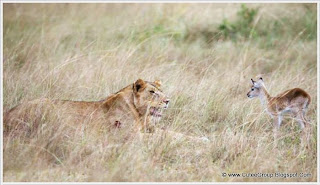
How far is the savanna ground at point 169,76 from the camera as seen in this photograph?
20.7 feet

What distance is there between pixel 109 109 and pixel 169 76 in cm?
220

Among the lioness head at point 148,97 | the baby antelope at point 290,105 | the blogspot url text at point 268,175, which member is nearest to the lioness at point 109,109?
the lioness head at point 148,97

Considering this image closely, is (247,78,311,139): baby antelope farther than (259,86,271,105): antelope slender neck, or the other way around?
(259,86,271,105): antelope slender neck

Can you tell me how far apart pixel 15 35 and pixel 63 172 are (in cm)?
521

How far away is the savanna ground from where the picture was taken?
6.30m

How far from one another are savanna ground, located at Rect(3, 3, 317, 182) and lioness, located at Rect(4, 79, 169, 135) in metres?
0.22

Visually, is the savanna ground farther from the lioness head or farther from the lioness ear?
the lioness ear

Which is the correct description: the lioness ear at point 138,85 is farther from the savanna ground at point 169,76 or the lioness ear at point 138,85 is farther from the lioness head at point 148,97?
the savanna ground at point 169,76

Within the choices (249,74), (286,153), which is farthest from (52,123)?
(249,74)

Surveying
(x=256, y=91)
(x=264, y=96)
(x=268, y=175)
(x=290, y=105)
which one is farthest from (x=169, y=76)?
(x=268, y=175)

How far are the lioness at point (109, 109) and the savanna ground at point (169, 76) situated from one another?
22cm

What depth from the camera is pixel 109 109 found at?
706cm

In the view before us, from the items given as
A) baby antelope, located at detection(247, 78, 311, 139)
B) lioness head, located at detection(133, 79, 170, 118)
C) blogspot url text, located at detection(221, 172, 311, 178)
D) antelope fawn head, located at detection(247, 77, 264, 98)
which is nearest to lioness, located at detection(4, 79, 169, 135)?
lioness head, located at detection(133, 79, 170, 118)

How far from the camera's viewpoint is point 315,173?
6.31 meters
